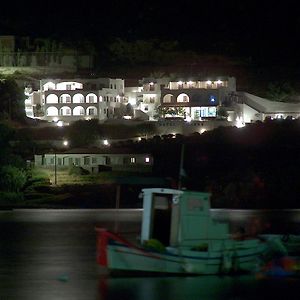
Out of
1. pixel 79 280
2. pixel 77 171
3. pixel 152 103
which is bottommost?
pixel 79 280

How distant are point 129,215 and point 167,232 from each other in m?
11.6

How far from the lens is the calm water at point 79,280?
11.3 m

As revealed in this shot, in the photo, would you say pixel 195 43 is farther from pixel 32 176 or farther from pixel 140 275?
pixel 140 275

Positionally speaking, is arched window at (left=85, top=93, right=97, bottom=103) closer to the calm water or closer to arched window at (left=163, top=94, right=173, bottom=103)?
arched window at (left=163, top=94, right=173, bottom=103)

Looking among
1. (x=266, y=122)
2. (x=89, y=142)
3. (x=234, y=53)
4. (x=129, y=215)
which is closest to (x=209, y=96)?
(x=266, y=122)

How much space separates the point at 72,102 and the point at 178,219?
76.6ft

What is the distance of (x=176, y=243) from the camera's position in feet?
38.4

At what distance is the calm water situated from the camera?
11281 mm

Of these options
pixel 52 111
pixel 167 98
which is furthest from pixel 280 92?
pixel 52 111

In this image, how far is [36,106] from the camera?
34906mm

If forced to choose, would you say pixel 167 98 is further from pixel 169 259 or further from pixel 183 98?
pixel 169 259

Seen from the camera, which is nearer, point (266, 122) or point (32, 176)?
point (32, 176)

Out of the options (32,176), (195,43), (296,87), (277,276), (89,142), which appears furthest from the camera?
(195,43)

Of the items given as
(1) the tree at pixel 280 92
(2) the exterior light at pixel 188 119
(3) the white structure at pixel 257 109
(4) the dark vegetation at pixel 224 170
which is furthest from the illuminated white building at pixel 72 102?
(1) the tree at pixel 280 92
